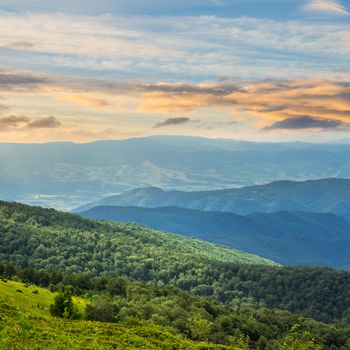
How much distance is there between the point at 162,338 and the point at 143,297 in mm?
79950

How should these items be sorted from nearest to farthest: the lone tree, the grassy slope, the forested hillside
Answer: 1. the grassy slope
2. the forested hillside
3. the lone tree

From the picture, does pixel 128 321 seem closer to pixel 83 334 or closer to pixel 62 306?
pixel 62 306

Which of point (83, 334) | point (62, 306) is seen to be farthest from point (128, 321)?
point (83, 334)

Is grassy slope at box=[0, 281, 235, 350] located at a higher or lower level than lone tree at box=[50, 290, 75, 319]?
higher

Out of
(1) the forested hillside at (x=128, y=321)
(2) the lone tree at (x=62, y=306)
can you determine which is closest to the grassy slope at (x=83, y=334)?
(1) the forested hillside at (x=128, y=321)

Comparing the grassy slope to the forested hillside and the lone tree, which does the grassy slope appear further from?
the lone tree

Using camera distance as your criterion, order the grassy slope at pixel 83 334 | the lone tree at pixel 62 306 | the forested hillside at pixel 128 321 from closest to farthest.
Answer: the grassy slope at pixel 83 334 < the forested hillside at pixel 128 321 < the lone tree at pixel 62 306

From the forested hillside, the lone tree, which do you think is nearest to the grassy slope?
the forested hillside

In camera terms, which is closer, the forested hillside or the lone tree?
the forested hillside

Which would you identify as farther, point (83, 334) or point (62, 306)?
point (62, 306)

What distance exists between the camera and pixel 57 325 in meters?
71.8

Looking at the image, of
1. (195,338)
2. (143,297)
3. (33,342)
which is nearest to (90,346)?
(33,342)

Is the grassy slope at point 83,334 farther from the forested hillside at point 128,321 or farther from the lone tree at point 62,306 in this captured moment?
the lone tree at point 62,306

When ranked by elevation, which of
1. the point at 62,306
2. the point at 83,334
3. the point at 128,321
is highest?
the point at 83,334
